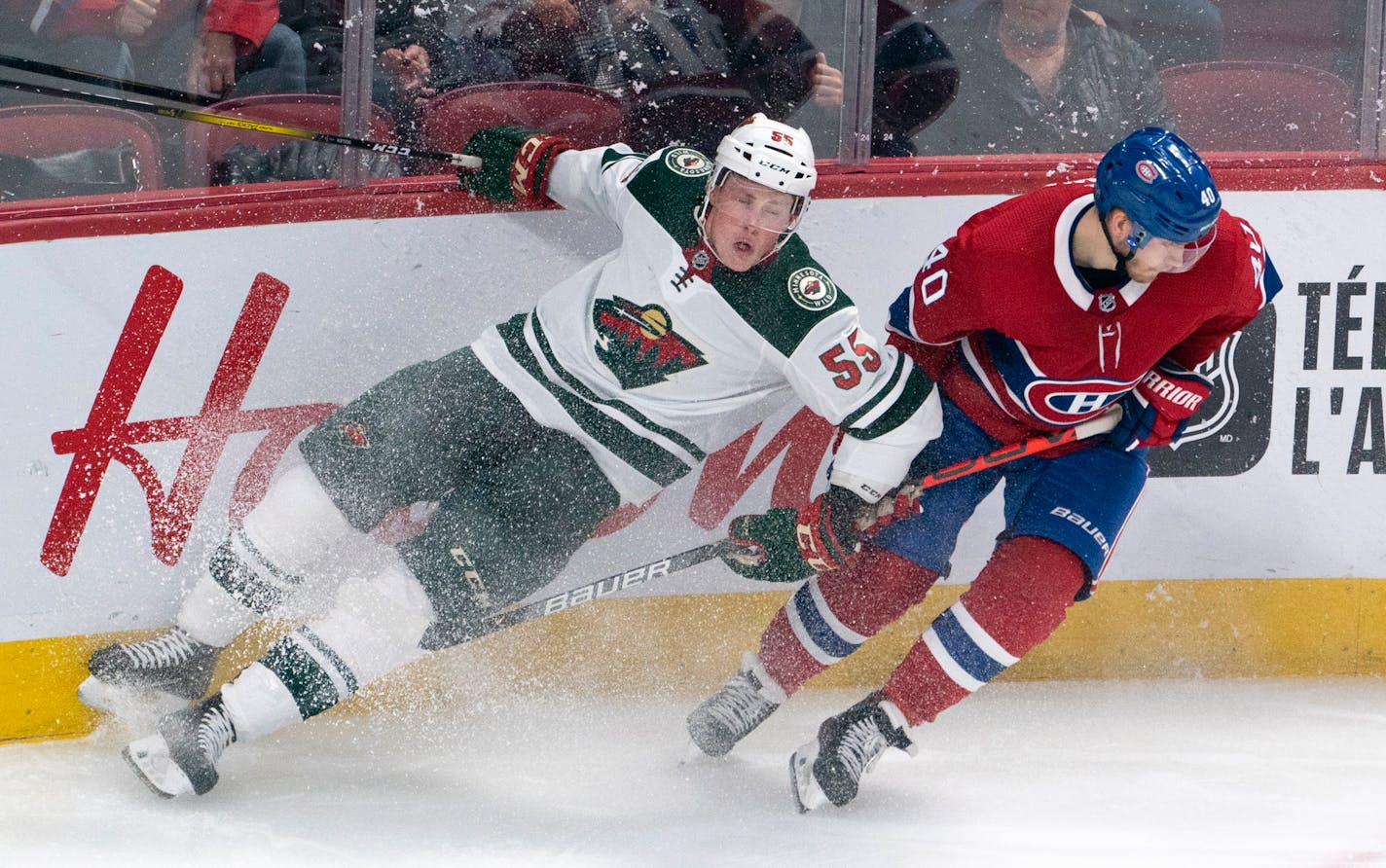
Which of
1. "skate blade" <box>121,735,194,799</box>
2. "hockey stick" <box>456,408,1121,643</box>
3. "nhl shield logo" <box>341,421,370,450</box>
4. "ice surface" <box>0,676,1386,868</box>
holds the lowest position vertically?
"ice surface" <box>0,676,1386,868</box>

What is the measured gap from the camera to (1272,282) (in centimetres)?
247

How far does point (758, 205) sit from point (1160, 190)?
2.08 feet

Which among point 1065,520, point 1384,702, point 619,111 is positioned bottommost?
point 1384,702

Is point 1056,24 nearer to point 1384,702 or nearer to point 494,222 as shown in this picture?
point 494,222

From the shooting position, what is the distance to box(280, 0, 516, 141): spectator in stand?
2754 mm

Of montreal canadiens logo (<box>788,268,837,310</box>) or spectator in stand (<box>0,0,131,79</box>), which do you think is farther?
spectator in stand (<box>0,0,131,79</box>)

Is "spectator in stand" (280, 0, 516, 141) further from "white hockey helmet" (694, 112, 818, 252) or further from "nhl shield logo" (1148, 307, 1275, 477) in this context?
"nhl shield logo" (1148, 307, 1275, 477)

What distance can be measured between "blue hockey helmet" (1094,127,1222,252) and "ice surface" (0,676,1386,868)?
1.02 meters

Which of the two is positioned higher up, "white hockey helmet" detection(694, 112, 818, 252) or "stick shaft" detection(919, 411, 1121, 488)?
"white hockey helmet" detection(694, 112, 818, 252)

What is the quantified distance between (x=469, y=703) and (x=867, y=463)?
1006 millimetres

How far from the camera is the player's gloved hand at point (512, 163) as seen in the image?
2.69m

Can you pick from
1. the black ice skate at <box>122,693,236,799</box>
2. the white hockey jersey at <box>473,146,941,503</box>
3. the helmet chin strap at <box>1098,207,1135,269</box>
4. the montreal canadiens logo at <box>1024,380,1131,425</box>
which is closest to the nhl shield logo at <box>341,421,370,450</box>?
the white hockey jersey at <box>473,146,941,503</box>

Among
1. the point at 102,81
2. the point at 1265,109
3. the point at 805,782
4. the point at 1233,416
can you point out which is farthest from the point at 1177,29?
A: the point at 102,81

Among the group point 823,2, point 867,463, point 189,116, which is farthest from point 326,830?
point 823,2
